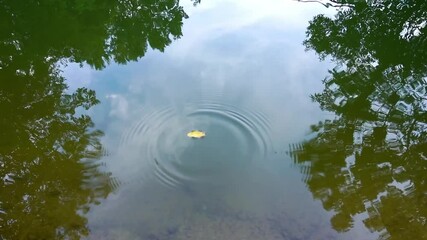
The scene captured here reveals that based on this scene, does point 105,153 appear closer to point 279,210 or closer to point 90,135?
point 90,135

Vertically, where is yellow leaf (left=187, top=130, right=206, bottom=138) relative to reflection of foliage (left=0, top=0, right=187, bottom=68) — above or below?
below

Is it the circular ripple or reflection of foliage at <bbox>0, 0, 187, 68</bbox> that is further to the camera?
reflection of foliage at <bbox>0, 0, 187, 68</bbox>

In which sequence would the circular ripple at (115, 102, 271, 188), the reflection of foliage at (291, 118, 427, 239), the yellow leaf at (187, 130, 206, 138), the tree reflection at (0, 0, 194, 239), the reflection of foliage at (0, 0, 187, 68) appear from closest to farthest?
the reflection of foliage at (291, 118, 427, 239)
the tree reflection at (0, 0, 194, 239)
the circular ripple at (115, 102, 271, 188)
the yellow leaf at (187, 130, 206, 138)
the reflection of foliage at (0, 0, 187, 68)

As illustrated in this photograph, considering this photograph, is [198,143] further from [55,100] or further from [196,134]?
[55,100]

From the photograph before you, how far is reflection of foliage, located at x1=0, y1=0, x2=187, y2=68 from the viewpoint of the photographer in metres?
5.26

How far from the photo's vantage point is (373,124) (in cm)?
394

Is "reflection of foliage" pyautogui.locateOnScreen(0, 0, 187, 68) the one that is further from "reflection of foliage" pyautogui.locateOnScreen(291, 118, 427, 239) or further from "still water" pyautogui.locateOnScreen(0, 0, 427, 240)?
"reflection of foliage" pyautogui.locateOnScreen(291, 118, 427, 239)

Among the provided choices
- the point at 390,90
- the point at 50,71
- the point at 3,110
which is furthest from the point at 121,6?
the point at 390,90

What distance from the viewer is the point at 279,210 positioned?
10.2ft

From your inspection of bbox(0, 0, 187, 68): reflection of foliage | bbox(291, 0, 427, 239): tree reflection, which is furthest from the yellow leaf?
bbox(0, 0, 187, 68): reflection of foliage

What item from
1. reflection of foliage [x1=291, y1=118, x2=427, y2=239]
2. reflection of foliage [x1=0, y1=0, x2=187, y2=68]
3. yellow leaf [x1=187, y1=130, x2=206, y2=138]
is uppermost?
reflection of foliage [x1=0, y1=0, x2=187, y2=68]

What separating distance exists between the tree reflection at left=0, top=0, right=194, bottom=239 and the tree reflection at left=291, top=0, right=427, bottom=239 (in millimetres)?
2068

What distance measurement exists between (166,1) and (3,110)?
3517 millimetres

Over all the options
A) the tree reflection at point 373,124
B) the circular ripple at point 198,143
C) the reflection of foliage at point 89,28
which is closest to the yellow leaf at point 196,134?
the circular ripple at point 198,143
